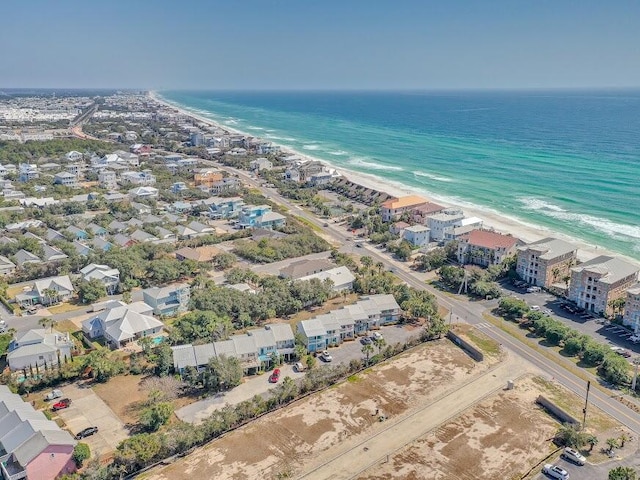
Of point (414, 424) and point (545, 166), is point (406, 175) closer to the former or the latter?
point (545, 166)

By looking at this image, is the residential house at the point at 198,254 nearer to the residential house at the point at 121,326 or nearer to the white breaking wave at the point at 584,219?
the residential house at the point at 121,326

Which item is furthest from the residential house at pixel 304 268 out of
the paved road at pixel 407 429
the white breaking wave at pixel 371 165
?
the white breaking wave at pixel 371 165

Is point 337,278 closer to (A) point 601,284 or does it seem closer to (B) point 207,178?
(A) point 601,284

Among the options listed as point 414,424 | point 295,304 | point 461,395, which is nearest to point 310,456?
point 414,424

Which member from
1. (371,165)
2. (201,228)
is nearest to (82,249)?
(201,228)

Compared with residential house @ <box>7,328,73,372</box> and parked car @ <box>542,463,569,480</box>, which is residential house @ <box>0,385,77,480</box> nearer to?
residential house @ <box>7,328,73,372</box>

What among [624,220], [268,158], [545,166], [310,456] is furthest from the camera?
[268,158]

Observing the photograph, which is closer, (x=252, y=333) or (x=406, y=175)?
(x=252, y=333)
